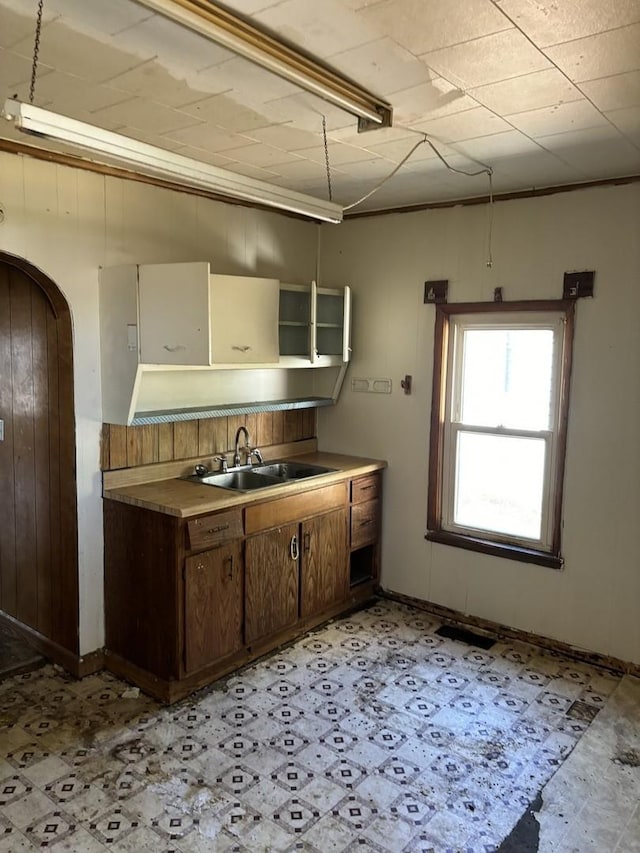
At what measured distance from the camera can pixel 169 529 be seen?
310 cm

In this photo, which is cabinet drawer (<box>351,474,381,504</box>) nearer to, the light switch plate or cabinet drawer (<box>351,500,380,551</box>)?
cabinet drawer (<box>351,500,380,551</box>)

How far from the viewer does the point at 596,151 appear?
9.73ft

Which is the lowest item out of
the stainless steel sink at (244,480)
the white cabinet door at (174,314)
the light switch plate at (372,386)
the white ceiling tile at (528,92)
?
the stainless steel sink at (244,480)

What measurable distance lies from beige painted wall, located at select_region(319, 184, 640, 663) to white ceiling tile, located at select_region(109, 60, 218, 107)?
2080mm

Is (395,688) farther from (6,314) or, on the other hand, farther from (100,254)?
(6,314)

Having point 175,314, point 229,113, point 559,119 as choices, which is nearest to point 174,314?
point 175,314

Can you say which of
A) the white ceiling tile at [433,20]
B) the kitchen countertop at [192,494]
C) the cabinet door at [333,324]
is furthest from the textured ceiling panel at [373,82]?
the kitchen countertop at [192,494]

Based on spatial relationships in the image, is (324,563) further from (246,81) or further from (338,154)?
(246,81)

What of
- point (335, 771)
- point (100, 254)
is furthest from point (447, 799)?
point (100, 254)

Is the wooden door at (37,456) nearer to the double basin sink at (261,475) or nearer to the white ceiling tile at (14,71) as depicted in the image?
the double basin sink at (261,475)

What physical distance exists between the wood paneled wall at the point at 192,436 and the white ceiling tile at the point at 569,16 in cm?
257

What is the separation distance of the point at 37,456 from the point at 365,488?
6.60 feet

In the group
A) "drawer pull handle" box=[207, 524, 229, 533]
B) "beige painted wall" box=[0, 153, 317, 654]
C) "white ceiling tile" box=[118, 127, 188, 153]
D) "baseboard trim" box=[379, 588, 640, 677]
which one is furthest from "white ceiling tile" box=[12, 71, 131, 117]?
"baseboard trim" box=[379, 588, 640, 677]

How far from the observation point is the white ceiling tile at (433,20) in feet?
5.64
